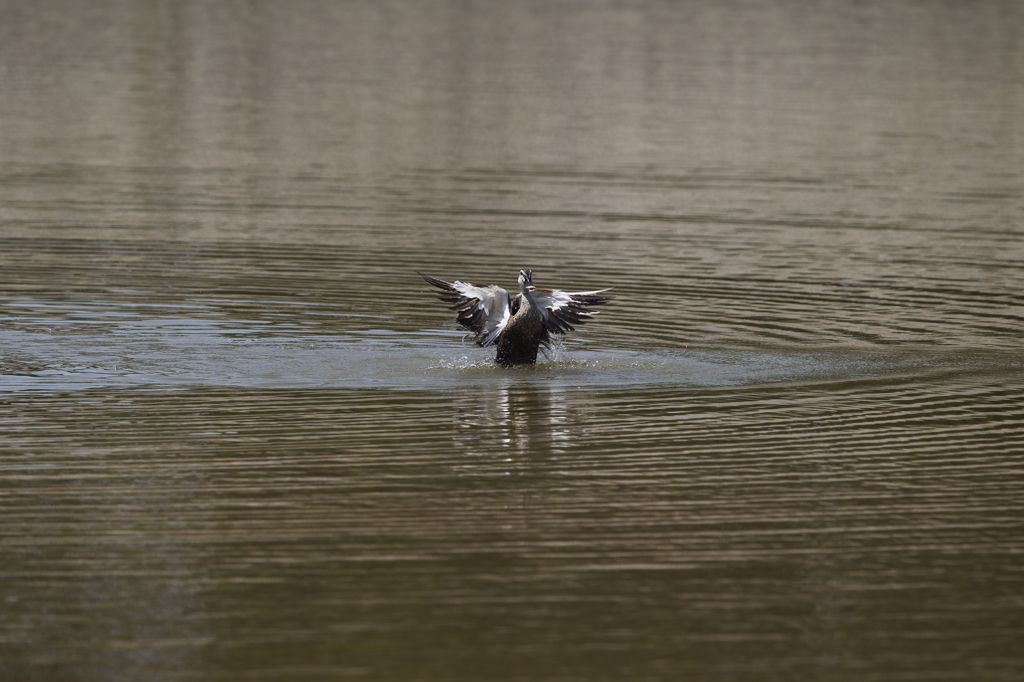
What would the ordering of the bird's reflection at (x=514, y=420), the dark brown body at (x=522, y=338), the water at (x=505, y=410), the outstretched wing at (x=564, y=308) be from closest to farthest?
1. the water at (x=505, y=410)
2. the bird's reflection at (x=514, y=420)
3. the dark brown body at (x=522, y=338)
4. the outstretched wing at (x=564, y=308)

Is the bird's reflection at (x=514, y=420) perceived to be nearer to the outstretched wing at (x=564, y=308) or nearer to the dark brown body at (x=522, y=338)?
the dark brown body at (x=522, y=338)

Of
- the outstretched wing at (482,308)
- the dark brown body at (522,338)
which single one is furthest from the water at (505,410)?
the outstretched wing at (482,308)

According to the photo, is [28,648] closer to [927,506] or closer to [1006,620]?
[1006,620]

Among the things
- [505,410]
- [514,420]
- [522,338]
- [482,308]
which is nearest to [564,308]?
[522,338]

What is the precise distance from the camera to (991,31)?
7706 centimetres

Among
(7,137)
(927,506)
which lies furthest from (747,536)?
(7,137)

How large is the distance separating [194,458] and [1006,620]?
236 inches

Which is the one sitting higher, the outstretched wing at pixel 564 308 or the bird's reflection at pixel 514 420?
the outstretched wing at pixel 564 308

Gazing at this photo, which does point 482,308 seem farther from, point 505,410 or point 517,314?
point 505,410

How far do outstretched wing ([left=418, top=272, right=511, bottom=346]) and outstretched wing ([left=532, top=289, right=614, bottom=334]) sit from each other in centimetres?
38

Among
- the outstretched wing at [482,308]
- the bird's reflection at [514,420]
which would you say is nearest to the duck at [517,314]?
the outstretched wing at [482,308]

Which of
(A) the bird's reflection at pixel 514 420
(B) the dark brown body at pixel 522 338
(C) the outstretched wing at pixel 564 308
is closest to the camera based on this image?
(A) the bird's reflection at pixel 514 420

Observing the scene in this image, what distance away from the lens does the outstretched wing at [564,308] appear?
16.5 meters

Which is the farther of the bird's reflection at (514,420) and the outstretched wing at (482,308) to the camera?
the outstretched wing at (482,308)
